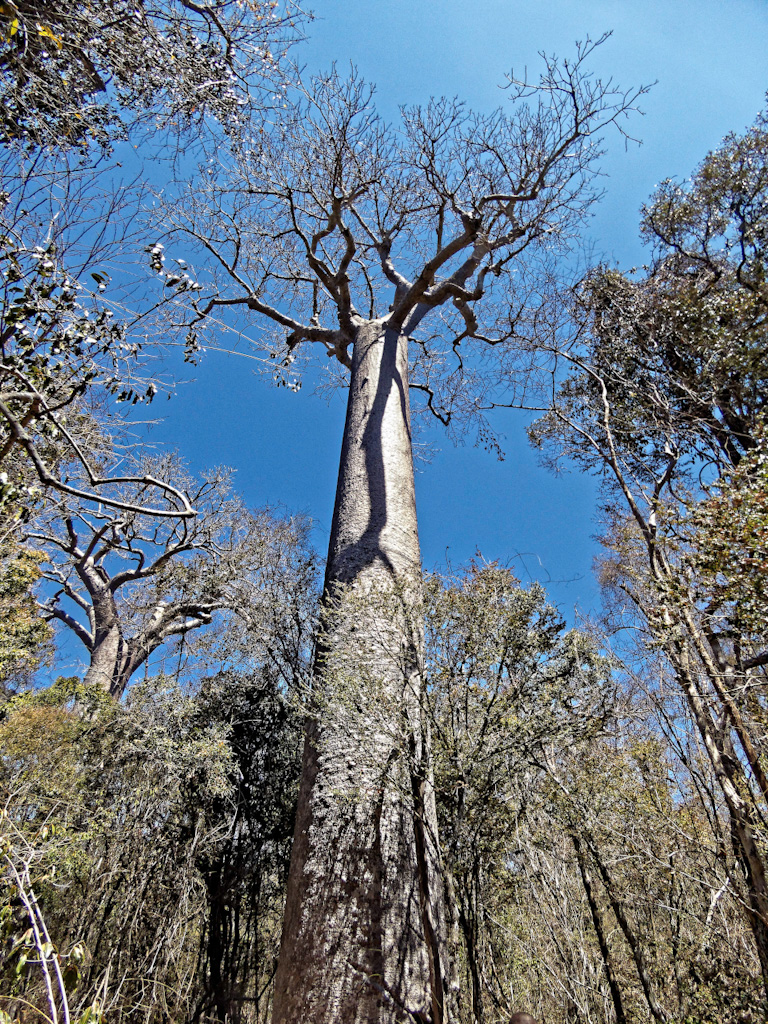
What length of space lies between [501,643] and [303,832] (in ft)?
4.05

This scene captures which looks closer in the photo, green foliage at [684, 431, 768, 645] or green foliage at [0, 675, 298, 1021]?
green foliage at [684, 431, 768, 645]

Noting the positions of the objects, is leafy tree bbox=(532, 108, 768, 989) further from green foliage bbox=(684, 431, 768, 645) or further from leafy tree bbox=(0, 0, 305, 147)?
leafy tree bbox=(0, 0, 305, 147)

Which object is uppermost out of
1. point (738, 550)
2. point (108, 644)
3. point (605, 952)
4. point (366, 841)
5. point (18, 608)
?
point (108, 644)

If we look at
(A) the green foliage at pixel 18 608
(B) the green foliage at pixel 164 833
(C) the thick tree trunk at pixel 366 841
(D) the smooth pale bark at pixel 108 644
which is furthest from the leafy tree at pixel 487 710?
(D) the smooth pale bark at pixel 108 644

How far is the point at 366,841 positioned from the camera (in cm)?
228

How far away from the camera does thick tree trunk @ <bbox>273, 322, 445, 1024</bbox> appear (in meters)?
1.99

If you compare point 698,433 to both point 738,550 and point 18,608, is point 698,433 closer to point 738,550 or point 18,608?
point 738,550

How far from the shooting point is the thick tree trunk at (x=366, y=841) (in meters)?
1.99

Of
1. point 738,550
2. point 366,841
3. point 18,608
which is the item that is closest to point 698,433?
point 738,550

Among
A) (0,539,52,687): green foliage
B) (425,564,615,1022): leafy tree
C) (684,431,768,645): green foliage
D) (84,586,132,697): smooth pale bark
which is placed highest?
(84,586,132,697): smooth pale bark

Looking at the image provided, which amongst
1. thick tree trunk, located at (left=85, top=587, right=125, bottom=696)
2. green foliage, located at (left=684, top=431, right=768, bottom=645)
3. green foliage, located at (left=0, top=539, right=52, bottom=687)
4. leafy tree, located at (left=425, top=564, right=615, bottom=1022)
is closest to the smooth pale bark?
thick tree trunk, located at (left=85, top=587, right=125, bottom=696)

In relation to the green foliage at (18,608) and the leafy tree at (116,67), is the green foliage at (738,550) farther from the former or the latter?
the green foliage at (18,608)

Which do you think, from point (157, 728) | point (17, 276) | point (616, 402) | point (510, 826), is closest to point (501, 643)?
point (510, 826)

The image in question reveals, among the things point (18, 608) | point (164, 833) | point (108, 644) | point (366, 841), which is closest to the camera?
point (366, 841)
